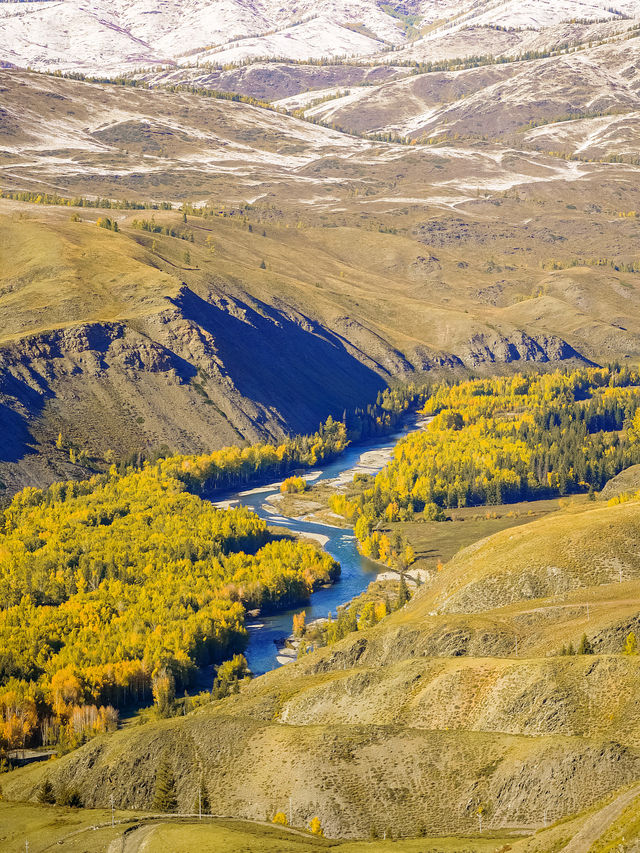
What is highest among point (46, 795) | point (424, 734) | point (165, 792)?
point (424, 734)

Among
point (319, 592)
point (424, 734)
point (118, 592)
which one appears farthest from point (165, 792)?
point (319, 592)

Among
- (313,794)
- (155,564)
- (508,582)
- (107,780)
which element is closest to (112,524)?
(155,564)

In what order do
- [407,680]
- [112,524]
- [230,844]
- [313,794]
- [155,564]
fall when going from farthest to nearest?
[112,524], [155,564], [407,680], [313,794], [230,844]

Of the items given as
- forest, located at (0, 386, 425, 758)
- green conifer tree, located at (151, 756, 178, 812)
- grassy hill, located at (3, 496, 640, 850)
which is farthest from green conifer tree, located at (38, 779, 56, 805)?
forest, located at (0, 386, 425, 758)

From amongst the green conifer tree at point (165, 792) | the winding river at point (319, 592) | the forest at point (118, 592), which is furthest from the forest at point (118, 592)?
the green conifer tree at point (165, 792)

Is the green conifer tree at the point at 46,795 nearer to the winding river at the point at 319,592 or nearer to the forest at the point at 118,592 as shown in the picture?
the forest at the point at 118,592

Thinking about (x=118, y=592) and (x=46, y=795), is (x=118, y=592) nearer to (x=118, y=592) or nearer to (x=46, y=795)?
(x=118, y=592)

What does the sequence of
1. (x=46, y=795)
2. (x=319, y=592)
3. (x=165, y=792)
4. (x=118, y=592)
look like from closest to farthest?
(x=165, y=792) < (x=46, y=795) < (x=118, y=592) < (x=319, y=592)

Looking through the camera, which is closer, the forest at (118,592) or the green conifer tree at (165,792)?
the green conifer tree at (165,792)

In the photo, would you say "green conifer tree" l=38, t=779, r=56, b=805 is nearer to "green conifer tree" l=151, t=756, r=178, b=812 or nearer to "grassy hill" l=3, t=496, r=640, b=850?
"grassy hill" l=3, t=496, r=640, b=850

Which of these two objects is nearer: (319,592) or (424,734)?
(424,734)

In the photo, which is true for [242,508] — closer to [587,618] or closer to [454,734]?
[587,618]
